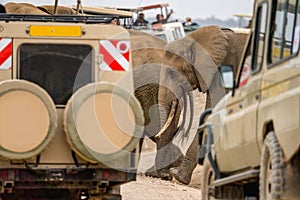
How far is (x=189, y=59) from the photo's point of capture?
22.6 m

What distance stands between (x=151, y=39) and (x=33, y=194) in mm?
13262

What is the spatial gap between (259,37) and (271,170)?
1.51m

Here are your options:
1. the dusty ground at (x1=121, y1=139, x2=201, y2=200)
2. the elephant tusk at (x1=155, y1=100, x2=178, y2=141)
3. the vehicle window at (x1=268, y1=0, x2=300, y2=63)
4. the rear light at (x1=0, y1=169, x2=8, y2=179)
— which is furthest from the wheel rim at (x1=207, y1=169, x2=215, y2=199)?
the elephant tusk at (x1=155, y1=100, x2=178, y2=141)

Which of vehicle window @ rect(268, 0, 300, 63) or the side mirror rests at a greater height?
vehicle window @ rect(268, 0, 300, 63)

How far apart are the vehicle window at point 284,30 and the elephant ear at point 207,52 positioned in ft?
40.8

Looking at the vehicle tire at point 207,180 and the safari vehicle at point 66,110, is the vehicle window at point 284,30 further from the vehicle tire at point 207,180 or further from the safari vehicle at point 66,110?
the safari vehicle at point 66,110

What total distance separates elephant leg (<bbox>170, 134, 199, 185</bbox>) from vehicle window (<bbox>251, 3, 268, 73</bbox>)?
10192mm

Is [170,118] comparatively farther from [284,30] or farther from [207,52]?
[284,30]

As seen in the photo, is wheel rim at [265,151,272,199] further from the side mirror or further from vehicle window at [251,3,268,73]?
the side mirror

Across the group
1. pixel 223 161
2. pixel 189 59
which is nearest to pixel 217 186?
pixel 223 161

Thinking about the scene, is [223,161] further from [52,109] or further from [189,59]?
[189,59]

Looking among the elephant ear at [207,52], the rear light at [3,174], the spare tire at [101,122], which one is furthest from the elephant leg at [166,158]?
the spare tire at [101,122]

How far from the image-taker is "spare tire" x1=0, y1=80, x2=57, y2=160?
35.9ft

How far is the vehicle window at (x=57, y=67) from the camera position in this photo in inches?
478
